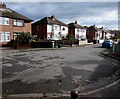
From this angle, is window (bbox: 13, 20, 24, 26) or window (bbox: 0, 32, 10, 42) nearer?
window (bbox: 0, 32, 10, 42)

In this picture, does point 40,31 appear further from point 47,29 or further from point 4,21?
point 4,21

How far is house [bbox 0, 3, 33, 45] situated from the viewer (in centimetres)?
2258

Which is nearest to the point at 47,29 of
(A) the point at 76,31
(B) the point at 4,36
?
(B) the point at 4,36

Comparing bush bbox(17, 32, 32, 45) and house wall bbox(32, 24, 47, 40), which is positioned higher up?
house wall bbox(32, 24, 47, 40)

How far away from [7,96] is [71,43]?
22879 mm

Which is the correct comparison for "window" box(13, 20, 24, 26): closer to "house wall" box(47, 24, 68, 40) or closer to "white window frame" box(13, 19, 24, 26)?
"white window frame" box(13, 19, 24, 26)

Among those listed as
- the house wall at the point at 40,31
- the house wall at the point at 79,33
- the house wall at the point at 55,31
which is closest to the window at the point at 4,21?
the house wall at the point at 40,31

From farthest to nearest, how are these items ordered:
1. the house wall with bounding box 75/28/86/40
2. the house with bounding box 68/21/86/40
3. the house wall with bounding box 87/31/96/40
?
the house wall with bounding box 87/31/96/40, the house wall with bounding box 75/28/86/40, the house with bounding box 68/21/86/40

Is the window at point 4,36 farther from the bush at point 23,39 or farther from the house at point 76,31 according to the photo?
the house at point 76,31

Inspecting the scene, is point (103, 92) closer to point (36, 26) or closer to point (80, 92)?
point (80, 92)

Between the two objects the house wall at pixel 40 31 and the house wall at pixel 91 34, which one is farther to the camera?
the house wall at pixel 91 34

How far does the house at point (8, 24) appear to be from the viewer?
22575mm

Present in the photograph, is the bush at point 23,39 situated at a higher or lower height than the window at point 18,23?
lower

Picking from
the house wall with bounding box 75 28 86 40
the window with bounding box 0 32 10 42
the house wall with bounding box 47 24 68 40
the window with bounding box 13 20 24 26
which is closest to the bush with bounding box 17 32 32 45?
the window with bounding box 0 32 10 42
